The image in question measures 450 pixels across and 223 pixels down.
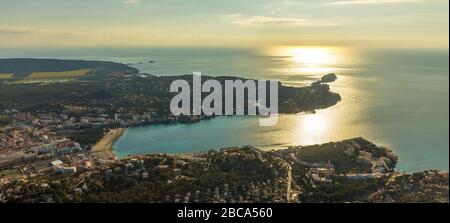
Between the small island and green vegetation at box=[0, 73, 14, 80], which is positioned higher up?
green vegetation at box=[0, 73, 14, 80]

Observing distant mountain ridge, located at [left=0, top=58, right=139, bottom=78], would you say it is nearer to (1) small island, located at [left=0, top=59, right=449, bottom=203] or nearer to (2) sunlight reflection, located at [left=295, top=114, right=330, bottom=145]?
(1) small island, located at [left=0, top=59, right=449, bottom=203]

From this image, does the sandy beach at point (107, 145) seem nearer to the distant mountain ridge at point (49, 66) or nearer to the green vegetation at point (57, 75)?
the green vegetation at point (57, 75)

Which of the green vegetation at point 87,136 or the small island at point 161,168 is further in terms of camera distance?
the green vegetation at point 87,136

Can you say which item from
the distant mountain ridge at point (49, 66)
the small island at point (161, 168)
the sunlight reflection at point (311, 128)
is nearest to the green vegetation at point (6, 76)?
the distant mountain ridge at point (49, 66)

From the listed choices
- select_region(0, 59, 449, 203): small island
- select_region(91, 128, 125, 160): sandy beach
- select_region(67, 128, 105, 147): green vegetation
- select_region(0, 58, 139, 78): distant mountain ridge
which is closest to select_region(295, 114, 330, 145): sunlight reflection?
select_region(0, 59, 449, 203): small island

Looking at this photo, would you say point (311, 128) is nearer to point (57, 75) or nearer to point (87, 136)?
point (87, 136)
